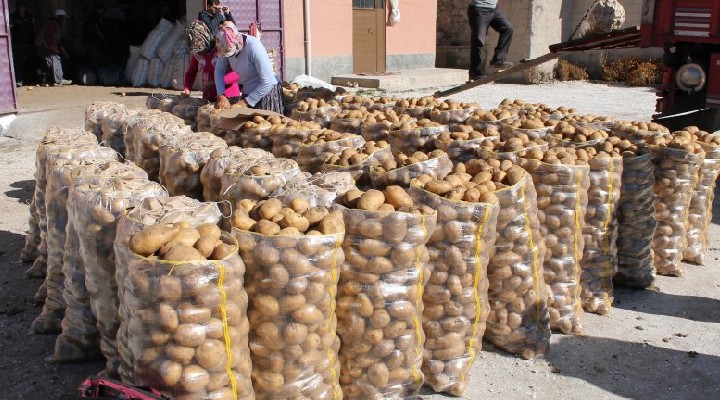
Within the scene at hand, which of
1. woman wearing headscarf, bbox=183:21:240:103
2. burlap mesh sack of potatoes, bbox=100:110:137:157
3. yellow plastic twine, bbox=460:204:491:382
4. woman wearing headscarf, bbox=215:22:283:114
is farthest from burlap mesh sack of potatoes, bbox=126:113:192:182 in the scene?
yellow plastic twine, bbox=460:204:491:382

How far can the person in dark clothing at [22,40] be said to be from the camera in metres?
14.0

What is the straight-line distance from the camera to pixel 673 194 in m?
4.30

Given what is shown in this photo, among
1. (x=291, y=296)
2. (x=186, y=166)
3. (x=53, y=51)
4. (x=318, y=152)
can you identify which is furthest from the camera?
(x=53, y=51)

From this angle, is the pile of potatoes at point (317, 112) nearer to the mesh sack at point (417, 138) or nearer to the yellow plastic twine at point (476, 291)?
the mesh sack at point (417, 138)

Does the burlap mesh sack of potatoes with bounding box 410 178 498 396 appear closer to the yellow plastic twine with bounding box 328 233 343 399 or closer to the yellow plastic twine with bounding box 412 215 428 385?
the yellow plastic twine with bounding box 412 215 428 385

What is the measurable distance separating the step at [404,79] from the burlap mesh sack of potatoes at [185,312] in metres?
11.4

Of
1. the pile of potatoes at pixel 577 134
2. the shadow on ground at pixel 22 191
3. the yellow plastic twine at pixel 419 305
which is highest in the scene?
the pile of potatoes at pixel 577 134

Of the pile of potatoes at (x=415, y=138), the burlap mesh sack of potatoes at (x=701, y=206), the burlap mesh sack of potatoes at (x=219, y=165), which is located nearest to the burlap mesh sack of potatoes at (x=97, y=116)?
the burlap mesh sack of potatoes at (x=219, y=165)

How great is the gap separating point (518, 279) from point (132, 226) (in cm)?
189

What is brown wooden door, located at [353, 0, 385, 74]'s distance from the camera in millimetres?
15039

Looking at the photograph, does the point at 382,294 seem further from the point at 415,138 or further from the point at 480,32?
the point at 480,32

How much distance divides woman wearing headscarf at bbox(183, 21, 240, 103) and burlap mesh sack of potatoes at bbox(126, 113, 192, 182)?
135 cm

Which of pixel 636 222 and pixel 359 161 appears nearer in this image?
pixel 359 161

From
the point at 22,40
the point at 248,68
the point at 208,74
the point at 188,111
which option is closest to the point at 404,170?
the point at 248,68
